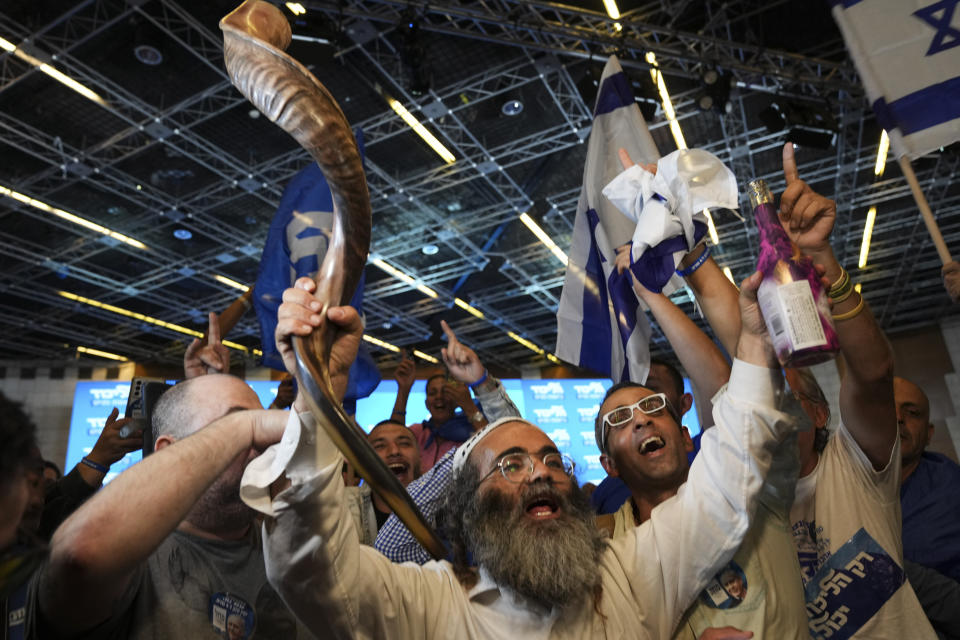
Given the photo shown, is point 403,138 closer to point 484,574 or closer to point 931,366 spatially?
point 484,574

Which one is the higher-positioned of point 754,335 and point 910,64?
point 910,64

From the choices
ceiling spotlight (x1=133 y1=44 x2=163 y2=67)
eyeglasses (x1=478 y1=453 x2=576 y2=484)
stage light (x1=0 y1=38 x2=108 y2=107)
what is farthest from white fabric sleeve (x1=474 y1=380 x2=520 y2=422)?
stage light (x1=0 y1=38 x2=108 y2=107)

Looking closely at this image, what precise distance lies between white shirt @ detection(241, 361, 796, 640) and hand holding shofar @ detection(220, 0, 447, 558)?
0.16m

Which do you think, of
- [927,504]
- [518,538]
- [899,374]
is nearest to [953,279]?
[927,504]

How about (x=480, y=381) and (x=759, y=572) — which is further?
(x=480, y=381)

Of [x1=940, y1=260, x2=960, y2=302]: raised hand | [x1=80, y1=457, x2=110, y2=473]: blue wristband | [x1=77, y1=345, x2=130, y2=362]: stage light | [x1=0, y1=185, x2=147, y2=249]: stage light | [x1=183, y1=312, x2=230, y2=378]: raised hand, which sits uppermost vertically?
[x1=0, y1=185, x2=147, y2=249]: stage light

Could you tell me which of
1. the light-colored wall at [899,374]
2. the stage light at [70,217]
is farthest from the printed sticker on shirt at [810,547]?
the light-colored wall at [899,374]

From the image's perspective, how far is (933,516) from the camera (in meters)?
2.16

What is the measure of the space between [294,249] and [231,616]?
1.79 meters

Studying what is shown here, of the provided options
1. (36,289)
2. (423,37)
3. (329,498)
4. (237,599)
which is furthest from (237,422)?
(36,289)

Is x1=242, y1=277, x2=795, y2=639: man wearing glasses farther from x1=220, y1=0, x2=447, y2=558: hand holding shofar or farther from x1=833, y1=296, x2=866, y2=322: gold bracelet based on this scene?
x1=833, y1=296, x2=866, y2=322: gold bracelet

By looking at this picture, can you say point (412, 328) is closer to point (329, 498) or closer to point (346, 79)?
point (346, 79)

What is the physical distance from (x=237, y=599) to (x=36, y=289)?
12.1 metres

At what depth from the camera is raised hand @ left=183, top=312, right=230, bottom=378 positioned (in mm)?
2230
